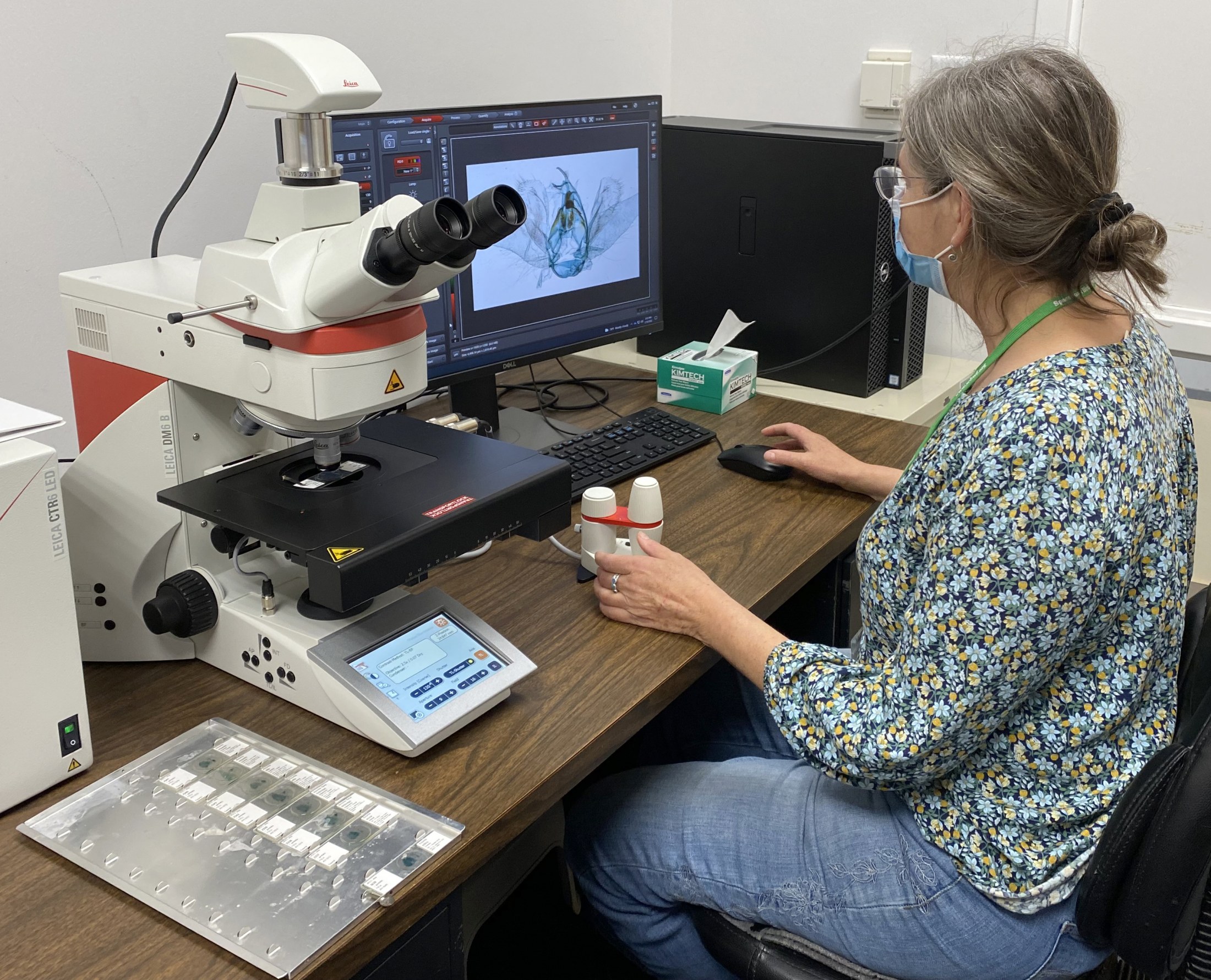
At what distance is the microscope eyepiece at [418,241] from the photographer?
871mm

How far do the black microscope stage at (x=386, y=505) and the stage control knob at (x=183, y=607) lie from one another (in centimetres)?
8

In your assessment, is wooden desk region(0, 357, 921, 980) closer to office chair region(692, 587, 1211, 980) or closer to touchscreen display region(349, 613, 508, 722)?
touchscreen display region(349, 613, 508, 722)

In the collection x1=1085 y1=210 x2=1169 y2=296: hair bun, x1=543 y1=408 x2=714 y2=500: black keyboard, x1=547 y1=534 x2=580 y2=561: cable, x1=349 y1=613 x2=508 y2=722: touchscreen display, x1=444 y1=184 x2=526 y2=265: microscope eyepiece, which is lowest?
x1=547 y1=534 x2=580 y2=561: cable

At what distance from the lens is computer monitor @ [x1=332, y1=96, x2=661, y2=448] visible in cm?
145

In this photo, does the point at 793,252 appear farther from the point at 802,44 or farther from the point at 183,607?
the point at 183,607

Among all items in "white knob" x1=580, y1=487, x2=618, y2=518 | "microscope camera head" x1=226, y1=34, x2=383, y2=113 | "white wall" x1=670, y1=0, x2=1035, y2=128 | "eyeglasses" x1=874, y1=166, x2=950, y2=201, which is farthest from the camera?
"white wall" x1=670, y1=0, x2=1035, y2=128

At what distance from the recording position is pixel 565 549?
1.35 metres

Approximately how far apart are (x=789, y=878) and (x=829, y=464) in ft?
2.01

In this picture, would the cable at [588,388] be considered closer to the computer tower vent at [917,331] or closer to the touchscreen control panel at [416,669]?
the computer tower vent at [917,331]

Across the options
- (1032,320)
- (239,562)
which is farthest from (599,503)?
(1032,320)

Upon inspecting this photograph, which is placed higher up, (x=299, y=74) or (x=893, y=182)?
(x=299, y=74)

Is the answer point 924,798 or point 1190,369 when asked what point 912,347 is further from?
point 924,798

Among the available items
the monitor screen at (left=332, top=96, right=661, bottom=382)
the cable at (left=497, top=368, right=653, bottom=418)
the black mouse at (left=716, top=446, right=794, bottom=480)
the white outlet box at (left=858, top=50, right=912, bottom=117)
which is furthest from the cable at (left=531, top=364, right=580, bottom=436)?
the white outlet box at (left=858, top=50, right=912, bottom=117)

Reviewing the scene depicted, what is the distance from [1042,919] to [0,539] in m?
0.98
